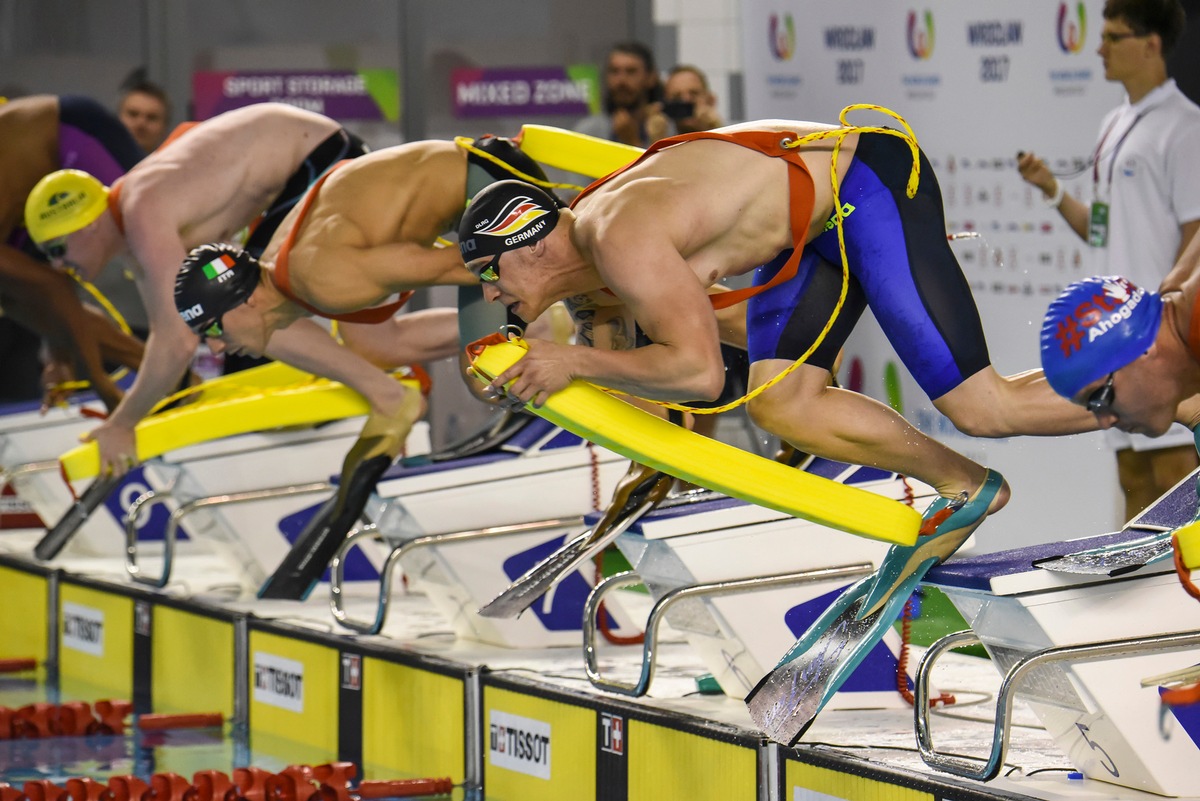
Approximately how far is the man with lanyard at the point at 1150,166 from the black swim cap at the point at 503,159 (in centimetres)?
161

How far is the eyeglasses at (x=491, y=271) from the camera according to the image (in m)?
3.41

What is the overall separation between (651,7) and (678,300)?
721 cm

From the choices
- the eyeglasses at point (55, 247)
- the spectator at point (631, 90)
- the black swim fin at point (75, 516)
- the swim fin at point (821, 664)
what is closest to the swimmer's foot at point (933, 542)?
the swim fin at point (821, 664)

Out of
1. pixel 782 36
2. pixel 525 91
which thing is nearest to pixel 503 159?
pixel 782 36

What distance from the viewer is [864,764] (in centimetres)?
334

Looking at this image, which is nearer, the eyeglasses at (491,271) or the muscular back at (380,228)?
the eyeglasses at (491,271)

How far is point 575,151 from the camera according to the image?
4797mm

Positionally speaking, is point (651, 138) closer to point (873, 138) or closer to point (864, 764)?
point (873, 138)

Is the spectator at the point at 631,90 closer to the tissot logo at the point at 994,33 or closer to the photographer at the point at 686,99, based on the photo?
the photographer at the point at 686,99

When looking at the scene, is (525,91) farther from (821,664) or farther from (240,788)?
(821,664)

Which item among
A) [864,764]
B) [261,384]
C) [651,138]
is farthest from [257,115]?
[864,764]

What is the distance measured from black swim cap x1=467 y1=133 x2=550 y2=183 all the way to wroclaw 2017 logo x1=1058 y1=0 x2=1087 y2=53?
1.80 m

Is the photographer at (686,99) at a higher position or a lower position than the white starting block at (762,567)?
higher

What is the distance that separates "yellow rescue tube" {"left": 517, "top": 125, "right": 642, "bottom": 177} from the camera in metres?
4.73
